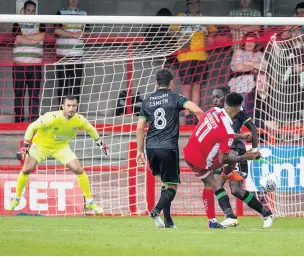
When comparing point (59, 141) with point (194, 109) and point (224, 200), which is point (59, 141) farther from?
point (194, 109)

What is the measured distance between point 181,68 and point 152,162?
6.54 m

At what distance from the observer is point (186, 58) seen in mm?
18938

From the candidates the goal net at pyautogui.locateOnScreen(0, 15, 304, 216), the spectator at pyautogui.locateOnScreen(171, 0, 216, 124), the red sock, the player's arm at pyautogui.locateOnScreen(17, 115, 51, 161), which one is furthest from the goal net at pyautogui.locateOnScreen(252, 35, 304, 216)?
the red sock

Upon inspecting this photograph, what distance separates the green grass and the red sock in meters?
0.20

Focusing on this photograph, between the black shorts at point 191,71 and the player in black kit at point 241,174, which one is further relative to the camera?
the black shorts at point 191,71

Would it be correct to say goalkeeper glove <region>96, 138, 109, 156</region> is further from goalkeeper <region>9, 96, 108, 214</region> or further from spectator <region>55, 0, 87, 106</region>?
spectator <region>55, 0, 87, 106</region>

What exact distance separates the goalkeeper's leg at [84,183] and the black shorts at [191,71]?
3345mm

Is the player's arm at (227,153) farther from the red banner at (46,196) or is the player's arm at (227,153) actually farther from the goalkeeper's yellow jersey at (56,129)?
the red banner at (46,196)

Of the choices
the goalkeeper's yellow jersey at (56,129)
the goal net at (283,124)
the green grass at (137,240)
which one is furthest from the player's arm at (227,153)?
the goal net at (283,124)

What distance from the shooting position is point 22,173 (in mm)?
15922

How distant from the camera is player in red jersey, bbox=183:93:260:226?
477 inches

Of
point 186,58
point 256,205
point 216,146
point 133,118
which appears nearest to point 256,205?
point 256,205

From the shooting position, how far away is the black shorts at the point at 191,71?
61.7 ft

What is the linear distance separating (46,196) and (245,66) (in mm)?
4064
